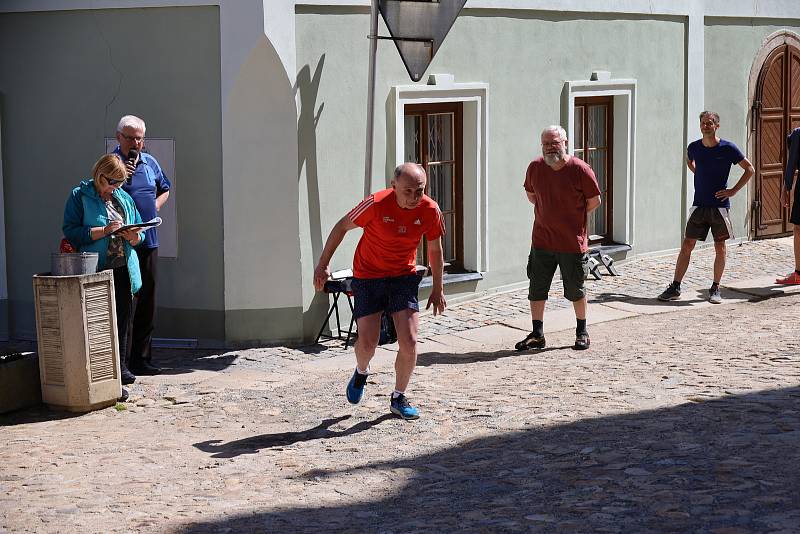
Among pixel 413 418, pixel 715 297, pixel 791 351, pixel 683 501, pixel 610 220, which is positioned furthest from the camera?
pixel 610 220

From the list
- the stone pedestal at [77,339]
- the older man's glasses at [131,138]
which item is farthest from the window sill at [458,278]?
the stone pedestal at [77,339]

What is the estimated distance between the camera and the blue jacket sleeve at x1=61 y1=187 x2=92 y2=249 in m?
8.79

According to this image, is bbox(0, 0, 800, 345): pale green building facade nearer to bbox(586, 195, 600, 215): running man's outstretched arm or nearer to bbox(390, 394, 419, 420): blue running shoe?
bbox(586, 195, 600, 215): running man's outstretched arm

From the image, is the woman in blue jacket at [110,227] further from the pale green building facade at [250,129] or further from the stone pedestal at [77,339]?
the pale green building facade at [250,129]

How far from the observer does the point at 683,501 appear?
19.4 feet

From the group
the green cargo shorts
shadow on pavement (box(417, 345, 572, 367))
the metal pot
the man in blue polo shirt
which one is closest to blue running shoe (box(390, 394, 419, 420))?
shadow on pavement (box(417, 345, 572, 367))

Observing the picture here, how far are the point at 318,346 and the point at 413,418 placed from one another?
2580 millimetres

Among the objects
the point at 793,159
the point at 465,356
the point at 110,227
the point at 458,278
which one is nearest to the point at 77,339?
the point at 110,227

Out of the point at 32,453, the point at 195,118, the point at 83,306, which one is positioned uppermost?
the point at 195,118

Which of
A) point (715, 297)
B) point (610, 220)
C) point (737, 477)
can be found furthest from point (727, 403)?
point (610, 220)

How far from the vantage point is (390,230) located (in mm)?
7891

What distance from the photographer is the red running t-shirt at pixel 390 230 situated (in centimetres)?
788

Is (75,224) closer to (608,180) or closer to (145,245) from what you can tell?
(145,245)

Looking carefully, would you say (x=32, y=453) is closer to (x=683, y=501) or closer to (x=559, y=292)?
(x=683, y=501)
